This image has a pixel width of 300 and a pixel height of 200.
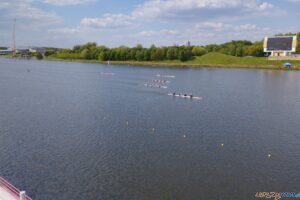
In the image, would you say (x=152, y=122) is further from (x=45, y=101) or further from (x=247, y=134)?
(x=45, y=101)

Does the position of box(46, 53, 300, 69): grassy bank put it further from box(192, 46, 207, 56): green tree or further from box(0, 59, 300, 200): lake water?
box(0, 59, 300, 200): lake water

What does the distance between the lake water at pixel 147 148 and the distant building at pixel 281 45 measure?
337 ft

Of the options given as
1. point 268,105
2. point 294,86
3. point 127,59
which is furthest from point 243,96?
point 127,59

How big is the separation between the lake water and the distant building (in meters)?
103

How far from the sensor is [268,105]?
52312mm

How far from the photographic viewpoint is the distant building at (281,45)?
464 feet

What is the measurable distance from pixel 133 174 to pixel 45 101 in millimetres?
34075

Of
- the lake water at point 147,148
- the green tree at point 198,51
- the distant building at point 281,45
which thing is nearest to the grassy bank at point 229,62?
the distant building at point 281,45

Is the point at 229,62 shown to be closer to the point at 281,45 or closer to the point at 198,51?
the point at 281,45

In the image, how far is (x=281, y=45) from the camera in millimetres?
145250

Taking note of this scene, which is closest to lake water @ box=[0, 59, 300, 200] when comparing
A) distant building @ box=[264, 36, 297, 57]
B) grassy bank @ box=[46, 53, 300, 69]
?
grassy bank @ box=[46, 53, 300, 69]

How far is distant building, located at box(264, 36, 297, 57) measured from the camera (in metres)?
142

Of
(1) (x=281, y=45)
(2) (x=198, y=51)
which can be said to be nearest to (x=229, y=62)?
(1) (x=281, y=45)

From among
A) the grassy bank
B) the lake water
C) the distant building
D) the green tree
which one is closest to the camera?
the lake water
